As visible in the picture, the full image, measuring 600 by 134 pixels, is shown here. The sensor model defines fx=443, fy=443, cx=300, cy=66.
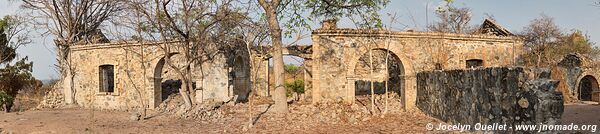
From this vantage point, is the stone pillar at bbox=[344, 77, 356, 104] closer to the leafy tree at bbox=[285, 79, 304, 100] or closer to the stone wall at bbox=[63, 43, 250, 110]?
the stone wall at bbox=[63, 43, 250, 110]

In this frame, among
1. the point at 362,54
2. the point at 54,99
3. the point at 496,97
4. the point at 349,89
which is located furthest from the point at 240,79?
the point at 496,97

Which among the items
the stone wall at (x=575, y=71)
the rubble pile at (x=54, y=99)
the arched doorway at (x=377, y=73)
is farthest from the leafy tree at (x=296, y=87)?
the stone wall at (x=575, y=71)

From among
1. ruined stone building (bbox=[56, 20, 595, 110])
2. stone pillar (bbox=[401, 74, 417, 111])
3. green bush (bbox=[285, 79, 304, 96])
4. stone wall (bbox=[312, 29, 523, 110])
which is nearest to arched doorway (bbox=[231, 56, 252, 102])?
ruined stone building (bbox=[56, 20, 595, 110])

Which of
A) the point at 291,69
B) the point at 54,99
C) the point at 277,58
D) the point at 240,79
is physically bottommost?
the point at 54,99

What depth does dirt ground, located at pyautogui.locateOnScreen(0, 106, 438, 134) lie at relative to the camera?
34.9 ft

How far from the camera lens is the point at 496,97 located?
308 inches

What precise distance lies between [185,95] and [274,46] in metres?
3.83

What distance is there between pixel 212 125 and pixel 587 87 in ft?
69.6

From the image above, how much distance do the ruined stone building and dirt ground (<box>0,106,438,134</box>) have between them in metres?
1.64

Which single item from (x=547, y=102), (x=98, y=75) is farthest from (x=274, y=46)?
(x=98, y=75)

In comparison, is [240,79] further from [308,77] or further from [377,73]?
[377,73]

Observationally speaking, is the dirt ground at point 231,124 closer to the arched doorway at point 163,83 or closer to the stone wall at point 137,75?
the stone wall at point 137,75

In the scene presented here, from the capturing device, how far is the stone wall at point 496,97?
21.3 feet

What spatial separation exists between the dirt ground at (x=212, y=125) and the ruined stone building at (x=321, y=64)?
1.64 meters
